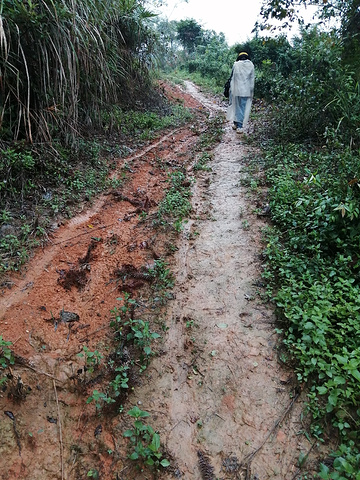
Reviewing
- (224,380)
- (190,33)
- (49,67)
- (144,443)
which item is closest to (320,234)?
(224,380)

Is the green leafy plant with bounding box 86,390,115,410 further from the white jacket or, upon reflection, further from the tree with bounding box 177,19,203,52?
the tree with bounding box 177,19,203,52

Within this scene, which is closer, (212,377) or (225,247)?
(212,377)

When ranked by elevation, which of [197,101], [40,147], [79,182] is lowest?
[79,182]

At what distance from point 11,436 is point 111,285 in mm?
1353

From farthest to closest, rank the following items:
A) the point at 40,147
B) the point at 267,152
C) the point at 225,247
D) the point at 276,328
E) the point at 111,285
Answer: the point at 267,152 < the point at 40,147 < the point at 225,247 < the point at 111,285 < the point at 276,328

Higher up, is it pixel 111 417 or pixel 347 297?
pixel 347 297

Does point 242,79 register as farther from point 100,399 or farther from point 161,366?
point 100,399

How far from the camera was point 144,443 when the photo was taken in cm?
191

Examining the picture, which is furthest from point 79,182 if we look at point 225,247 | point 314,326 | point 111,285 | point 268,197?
point 314,326

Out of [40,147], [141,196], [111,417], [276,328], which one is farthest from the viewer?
[141,196]

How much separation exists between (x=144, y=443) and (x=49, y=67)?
4.29m

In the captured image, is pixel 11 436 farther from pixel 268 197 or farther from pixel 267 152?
pixel 267 152

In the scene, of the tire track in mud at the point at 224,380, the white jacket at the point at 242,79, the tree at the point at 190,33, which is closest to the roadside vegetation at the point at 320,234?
the tire track in mud at the point at 224,380

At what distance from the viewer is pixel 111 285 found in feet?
9.66
